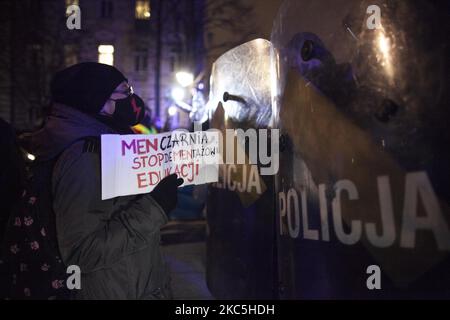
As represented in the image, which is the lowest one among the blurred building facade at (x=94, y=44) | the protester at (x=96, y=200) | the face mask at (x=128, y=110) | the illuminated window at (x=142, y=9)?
the protester at (x=96, y=200)

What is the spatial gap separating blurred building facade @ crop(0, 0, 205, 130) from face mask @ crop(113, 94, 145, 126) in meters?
14.8

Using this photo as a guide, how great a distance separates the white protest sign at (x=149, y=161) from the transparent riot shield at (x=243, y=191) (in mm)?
975

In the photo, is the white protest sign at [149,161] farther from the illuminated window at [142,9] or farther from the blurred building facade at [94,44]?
the illuminated window at [142,9]

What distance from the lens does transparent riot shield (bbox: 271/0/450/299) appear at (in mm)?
1922

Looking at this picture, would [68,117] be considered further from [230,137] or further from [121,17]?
[121,17]

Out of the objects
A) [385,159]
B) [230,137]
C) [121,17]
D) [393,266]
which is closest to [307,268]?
[393,266]

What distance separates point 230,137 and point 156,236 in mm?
1938

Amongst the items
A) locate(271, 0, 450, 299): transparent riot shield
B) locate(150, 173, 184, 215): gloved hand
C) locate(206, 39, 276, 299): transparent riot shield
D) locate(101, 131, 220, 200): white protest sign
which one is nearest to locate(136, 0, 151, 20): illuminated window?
locate(206, 39, 276, 299): transparent riot shield

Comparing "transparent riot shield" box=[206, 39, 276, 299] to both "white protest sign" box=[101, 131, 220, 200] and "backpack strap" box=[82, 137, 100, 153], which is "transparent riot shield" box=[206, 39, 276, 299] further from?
"backpack strap" box=[82, 137, 100, 153]

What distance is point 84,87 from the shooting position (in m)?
2.47

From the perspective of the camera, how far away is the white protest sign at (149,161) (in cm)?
251

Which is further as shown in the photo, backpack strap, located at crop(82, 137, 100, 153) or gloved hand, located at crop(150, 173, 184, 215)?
gloved hand, located at crop(150, 173, 184, 215)

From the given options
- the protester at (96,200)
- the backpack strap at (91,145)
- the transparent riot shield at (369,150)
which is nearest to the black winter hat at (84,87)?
the protester at (96,200)

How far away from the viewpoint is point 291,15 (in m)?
2.68
